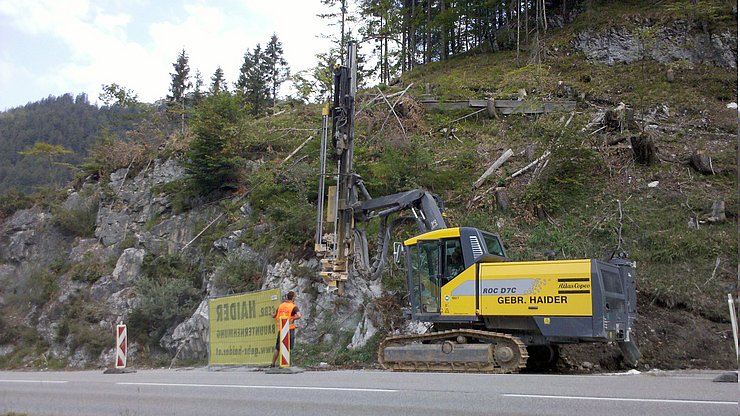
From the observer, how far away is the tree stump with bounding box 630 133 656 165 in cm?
2002

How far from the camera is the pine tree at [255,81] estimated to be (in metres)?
40.1

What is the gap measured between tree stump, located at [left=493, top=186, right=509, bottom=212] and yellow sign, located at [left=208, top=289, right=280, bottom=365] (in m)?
8.36

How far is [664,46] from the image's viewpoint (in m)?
28.8

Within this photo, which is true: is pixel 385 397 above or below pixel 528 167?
below

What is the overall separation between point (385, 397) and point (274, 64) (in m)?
47.6

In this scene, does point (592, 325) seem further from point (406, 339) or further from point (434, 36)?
point (434, 36)

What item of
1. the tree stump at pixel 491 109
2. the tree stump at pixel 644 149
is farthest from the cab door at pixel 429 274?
the tree stump at pixel 491 109

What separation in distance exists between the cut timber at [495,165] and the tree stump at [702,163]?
563cm

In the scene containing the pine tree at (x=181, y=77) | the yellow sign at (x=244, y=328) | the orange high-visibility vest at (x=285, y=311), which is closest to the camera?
the orange high-visibility vest at (x=285, y=311)

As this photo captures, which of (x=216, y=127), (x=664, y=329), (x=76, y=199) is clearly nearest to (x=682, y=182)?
(x=664, y=329)

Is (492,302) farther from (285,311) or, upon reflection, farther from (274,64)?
(274,64)

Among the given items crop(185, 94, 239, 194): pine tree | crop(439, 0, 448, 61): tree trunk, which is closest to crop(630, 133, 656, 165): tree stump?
crop(185, 94, 239, 194): pine tree

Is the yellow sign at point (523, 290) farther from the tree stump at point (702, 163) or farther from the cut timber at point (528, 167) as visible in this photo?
the tree stump at point (702, 163)

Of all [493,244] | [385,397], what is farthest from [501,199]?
[385,397]
